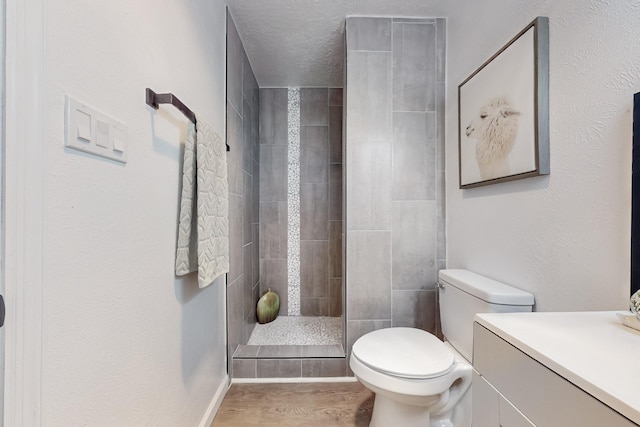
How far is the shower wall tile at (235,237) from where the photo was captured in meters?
1.68

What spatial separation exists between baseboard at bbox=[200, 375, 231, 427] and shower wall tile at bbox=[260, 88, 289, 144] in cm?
197

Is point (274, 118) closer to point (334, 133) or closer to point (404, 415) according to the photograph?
point (334, 133)

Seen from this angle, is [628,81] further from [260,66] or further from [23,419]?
[260,66]

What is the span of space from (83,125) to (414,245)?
5.42ft

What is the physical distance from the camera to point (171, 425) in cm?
100

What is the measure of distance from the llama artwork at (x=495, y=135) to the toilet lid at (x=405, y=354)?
33.2 inches

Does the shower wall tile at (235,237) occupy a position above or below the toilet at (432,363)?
above

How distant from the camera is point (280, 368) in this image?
1758 millimetres

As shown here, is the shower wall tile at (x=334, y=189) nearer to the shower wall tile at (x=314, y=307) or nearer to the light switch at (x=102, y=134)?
the shower wall tile at (x=314, y=307)

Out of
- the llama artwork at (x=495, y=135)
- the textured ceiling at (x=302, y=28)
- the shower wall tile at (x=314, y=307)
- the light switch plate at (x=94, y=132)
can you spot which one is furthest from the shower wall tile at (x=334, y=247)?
the light switch plate at (x=94, y=132)

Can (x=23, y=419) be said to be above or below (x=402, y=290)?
above

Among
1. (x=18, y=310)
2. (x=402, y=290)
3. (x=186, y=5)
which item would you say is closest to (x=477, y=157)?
(x=402, y=290)

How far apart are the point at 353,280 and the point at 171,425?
1109mm

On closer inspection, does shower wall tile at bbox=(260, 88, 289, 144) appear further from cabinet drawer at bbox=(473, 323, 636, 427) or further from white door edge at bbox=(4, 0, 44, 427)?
cabinet drawer at bbox=(473, 323, 636, 427)
